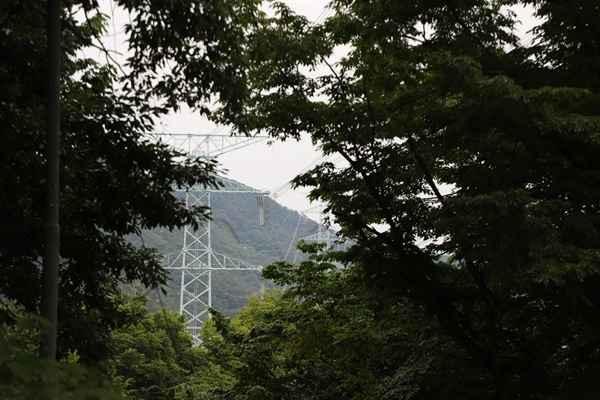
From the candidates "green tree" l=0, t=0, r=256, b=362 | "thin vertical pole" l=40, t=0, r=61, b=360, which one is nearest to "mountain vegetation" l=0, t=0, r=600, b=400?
"green tree" l=0, t=0, r=256, b=362

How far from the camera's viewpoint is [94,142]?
8578 mm

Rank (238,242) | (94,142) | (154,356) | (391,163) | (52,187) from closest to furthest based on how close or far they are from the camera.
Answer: (52,187) → (94,142) → (391,163) → (154,356) → (238,242)

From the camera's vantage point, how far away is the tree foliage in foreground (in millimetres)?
8352

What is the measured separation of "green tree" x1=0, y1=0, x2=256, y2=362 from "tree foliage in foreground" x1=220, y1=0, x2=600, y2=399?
0.95m

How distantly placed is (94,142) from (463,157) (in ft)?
17.5

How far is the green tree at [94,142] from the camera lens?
809 centimetres

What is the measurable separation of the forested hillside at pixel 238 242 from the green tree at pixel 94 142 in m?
56.1

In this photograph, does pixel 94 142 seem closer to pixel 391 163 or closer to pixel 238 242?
pixel 391 163

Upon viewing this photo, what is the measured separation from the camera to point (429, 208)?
10.7 m

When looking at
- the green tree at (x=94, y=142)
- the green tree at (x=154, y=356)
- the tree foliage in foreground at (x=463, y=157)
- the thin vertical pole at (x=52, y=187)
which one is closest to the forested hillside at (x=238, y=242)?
the green tree at (x=154, y=356)

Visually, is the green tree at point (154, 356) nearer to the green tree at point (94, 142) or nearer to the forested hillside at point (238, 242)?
the green tree at point (94, 142)

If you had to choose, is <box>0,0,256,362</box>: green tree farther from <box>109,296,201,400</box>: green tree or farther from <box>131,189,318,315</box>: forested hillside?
<box>131,189,318,315</box>: forested hillside

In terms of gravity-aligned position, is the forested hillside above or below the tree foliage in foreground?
above

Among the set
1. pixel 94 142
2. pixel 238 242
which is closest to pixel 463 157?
pixel 94 142
